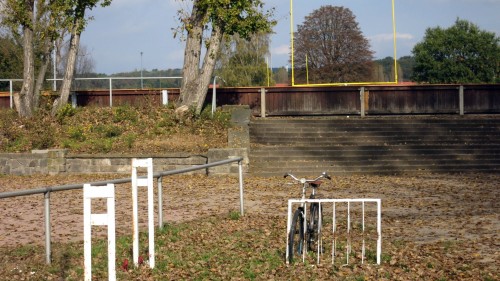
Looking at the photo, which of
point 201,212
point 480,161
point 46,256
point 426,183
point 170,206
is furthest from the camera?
point 480,161

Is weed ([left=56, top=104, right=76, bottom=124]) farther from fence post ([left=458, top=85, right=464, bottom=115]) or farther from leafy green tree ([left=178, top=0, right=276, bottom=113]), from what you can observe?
fence post ([left=458, top=85, right=464, bottom=115])

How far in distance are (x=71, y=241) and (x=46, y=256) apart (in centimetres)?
173

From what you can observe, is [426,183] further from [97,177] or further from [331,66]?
[331,66]

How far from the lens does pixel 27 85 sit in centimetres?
3209

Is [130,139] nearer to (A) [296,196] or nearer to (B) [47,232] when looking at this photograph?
(A) [296,196]

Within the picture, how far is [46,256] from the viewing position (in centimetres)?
1046

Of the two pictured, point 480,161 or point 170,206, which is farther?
point 480,161

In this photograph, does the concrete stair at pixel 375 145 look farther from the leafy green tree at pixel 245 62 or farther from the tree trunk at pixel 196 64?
the leafy green tree at pixel 245 62

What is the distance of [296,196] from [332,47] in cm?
2017

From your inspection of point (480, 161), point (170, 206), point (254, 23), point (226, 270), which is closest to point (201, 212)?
point (170, 206)

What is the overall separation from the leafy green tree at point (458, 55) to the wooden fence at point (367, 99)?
120ft

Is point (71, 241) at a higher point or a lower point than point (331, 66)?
lower

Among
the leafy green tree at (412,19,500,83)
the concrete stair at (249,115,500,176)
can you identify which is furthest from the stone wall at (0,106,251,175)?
the leafy green tree at (412,19,500,83)

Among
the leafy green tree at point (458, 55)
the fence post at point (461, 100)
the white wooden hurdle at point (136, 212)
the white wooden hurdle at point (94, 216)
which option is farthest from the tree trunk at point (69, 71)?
the leafy green tree at point (458, 55)
